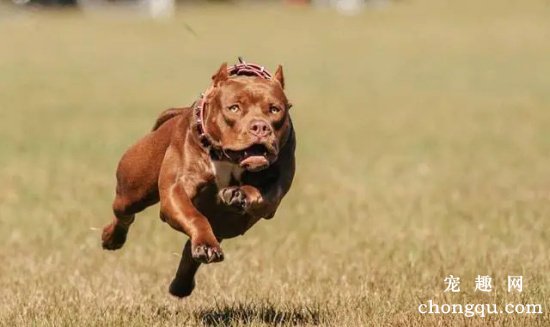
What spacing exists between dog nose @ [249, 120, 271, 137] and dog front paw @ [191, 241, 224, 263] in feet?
1.66

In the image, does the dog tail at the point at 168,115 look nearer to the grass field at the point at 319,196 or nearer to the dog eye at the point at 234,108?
the grass field at the point at 319,196

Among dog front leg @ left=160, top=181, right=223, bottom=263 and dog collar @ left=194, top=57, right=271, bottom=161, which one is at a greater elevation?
dog collar @ left=194, top=57, right=271, bottom=161

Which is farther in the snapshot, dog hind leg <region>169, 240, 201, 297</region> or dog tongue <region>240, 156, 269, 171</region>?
dog hind leg <region>169, 240, 201, 297</region>

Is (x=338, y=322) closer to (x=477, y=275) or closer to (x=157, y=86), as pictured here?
(x=477, y=275)

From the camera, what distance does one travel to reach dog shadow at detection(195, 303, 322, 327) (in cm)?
660

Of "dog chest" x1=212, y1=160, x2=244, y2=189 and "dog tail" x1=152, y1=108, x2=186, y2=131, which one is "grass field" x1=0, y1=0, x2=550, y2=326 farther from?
"dog chest" x1=212, y1=160, x2=244, y2=189

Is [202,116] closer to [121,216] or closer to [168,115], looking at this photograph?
[168,115]

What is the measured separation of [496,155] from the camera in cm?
1739

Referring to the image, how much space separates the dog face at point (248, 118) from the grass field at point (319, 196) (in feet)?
2.18

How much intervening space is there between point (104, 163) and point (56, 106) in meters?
9.89

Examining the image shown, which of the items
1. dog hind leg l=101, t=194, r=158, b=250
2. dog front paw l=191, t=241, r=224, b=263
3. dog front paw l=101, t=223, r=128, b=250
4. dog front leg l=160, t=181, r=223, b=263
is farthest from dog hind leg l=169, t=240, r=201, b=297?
dog front paw l=191, t=241, r=224, b=263

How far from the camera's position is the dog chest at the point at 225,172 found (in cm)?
595

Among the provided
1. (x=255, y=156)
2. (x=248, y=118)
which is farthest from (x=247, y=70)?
(x=255, y=156)

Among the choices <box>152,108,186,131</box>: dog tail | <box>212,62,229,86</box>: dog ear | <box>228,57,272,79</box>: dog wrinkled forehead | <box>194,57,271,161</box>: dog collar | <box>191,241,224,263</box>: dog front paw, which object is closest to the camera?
<box>191,241,224,263</box>: dog front paw
